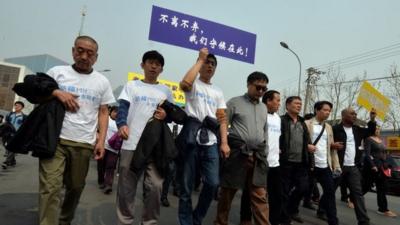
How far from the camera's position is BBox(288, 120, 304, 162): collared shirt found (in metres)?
5.36

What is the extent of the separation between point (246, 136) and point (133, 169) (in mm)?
1462

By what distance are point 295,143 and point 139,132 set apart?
2546 mm

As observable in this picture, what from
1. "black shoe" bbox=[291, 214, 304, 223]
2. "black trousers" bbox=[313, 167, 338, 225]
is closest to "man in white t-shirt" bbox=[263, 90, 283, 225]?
"black trousers" bbox=[313, 167, 338, 225]

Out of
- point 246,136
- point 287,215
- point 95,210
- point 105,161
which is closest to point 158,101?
point 246,136

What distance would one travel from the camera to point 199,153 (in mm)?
4078

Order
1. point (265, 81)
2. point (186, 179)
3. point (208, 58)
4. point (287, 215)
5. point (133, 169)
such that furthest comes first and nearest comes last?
point (287, 215) < point (265, 81) < point (208, 58) < point (186, 179) < point (133, 169)

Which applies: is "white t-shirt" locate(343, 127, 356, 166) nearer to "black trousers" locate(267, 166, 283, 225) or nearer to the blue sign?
"black trousers" locate(267, 166, 283, 225)

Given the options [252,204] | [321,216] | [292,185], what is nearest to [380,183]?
[321,216]

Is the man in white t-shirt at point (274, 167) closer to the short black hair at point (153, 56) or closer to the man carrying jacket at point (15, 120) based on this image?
the short black hair at point (153, 56)

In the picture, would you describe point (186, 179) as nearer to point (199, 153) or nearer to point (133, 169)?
point (199, 153)

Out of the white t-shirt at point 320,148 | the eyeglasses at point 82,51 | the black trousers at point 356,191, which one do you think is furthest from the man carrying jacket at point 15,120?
the black trousers at point 356,191

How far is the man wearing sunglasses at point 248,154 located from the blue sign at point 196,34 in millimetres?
1929

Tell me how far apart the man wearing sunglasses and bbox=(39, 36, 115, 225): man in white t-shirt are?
1518mm

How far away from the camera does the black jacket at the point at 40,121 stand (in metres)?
3.28
